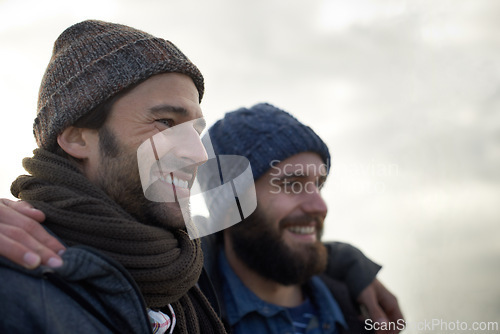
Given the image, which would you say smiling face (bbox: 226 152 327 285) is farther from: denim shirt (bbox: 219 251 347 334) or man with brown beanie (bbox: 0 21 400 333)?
man with brown beanie (bbox: 0 21 400 333)

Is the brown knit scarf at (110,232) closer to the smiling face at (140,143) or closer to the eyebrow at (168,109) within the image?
the smiling face at (140,143)

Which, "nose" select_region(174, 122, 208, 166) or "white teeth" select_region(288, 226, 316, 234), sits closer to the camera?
"nose" select_region(174, 122, 208, 166)

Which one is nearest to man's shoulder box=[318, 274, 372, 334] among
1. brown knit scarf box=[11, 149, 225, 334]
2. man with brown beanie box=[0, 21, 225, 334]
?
man with brown beanie box=[0, 21, 225, 334]

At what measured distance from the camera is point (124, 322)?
1.60m

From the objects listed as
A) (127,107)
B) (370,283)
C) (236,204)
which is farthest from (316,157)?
(127,107)

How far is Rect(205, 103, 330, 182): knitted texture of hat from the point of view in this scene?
3309 millimetres

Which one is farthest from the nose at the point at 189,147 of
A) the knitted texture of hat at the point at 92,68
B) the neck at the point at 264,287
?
the neck at the point at 264,287

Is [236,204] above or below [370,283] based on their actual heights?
above

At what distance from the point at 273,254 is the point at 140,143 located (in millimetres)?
1600

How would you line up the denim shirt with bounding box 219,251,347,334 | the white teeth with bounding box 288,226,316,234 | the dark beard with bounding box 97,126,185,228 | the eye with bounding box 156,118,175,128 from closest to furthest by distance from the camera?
the dark beard with bounding box 97,126,185,228, the eye with bounding box 156,118,175,128, the denim shirt with bounding box 219,251,347,334, the white teeth with bounding box 288,226,316,234

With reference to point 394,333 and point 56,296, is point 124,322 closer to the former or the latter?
point 56,296

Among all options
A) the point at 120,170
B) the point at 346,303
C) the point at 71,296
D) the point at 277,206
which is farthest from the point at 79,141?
the point at 346,303

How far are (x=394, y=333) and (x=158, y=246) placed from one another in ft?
6.62

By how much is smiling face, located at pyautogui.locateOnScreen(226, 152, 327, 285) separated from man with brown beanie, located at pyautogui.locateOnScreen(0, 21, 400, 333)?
3.60 feet
